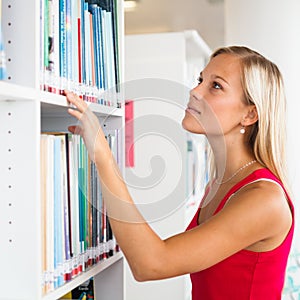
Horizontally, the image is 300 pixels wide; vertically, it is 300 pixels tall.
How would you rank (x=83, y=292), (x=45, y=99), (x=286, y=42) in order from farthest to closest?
(x=286, y=42) < (x=83, y=292) < (x=45, y=99)

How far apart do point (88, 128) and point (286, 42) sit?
1751 millimetres

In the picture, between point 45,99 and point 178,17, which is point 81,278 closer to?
point 45,99

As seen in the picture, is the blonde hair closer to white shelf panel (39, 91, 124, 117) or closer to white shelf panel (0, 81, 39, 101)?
white shelf panel (39, 91, 124, 117)

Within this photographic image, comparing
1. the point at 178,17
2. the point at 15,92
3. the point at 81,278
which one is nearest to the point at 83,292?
the point at 81,278

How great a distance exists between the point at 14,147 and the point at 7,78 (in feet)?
0.43

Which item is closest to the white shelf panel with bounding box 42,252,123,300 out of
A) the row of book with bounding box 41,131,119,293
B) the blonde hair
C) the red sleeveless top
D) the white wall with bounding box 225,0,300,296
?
the row of book with bounding box 41,131,119,293

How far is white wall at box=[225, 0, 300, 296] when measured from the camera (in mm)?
2719

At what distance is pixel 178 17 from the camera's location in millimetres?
6246

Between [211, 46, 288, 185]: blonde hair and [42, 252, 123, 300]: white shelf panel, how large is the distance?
0.48 metres

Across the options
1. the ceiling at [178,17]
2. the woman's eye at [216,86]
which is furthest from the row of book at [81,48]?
the ceiling at [178,17]

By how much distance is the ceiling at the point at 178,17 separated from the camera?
570 centimetres

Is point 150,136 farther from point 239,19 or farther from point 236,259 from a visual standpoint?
point 236,259

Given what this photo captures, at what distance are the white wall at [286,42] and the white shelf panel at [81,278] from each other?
1.36 m

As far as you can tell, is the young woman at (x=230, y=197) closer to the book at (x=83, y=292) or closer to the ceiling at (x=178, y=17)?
the book at (x=83, y=292)
